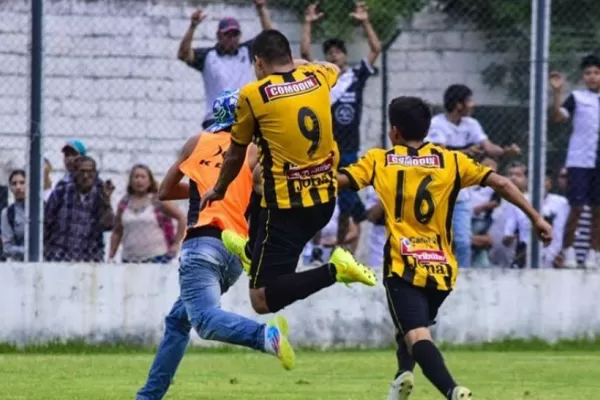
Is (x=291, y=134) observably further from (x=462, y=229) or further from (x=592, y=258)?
(x=592, y=258)

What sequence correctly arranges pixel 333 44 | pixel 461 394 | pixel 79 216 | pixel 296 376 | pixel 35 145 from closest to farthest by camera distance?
pixel 461 394, pixel 296 376, pixel 35 145, pixel 79 216, pixel 333 44

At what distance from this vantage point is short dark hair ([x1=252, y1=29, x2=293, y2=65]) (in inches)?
349

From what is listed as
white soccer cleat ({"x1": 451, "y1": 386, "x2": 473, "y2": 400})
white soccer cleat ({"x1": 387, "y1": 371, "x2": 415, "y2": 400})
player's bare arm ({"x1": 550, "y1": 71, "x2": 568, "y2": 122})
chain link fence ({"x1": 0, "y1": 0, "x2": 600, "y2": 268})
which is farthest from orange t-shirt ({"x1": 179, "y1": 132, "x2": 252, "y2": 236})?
player's bare arm ({"x1": 550, "y1": 71, "x2": 568, "y2": 122})

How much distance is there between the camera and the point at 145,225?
15117 mm

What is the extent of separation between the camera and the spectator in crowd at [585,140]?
14.9 metres

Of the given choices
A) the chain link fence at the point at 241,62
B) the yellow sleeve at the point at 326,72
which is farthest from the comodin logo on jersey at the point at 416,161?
the chain link fence at the point at 241,62

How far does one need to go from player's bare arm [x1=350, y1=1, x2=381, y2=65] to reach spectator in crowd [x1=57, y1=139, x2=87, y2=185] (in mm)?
2853

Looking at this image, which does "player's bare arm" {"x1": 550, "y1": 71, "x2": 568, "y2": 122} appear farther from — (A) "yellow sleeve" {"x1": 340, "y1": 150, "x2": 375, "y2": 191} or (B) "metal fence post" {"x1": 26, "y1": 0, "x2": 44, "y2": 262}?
(A) "yellow sleeve" {"x1": 340, "y1": 150, "x2": 375, "y2": 191}

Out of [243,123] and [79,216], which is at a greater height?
[243,123]

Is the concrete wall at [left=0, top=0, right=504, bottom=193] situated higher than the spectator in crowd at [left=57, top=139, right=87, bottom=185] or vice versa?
the concrete wall at [left=0, top=0, right=504, bottom=193]

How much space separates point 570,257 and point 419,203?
21.9 ft

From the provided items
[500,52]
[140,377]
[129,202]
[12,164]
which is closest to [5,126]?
[12,164]

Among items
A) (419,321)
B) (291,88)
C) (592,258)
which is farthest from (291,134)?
(592,258)

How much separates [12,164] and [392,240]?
21.2 feet
